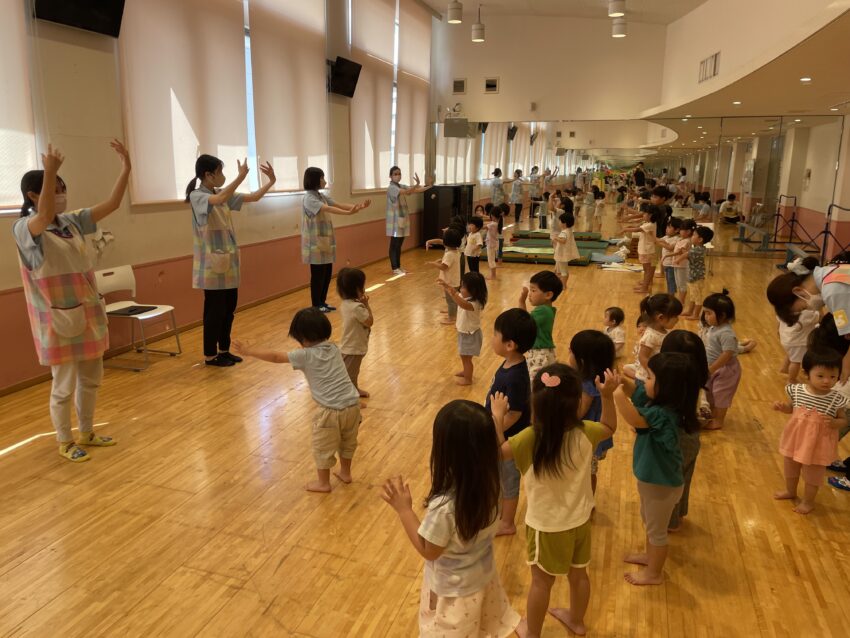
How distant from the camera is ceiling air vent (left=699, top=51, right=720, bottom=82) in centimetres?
927

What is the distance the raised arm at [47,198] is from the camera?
311 cm

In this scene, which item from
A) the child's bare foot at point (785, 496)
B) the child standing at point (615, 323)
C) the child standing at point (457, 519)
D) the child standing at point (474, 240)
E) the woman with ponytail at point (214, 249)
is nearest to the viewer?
the child standing at point (457, 519)

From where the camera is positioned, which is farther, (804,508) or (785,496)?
(785,496)

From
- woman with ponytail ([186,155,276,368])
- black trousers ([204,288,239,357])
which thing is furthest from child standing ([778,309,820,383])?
black trousers ([204,288,239,357])

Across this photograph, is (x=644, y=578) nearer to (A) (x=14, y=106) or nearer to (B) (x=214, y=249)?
(B) (x=214, y=249)

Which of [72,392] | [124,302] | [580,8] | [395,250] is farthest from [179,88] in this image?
[580,8]

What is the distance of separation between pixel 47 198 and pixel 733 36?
8.79 m

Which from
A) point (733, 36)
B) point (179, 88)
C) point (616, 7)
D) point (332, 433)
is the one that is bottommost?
point (332, 433)

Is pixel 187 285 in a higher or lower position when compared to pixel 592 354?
lower

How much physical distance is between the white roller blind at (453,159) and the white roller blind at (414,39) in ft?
4.89

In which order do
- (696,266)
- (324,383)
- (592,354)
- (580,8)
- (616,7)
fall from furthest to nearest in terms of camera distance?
(580,8), (616,7), (696,266), (324,383), (592,354)

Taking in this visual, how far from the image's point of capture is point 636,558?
2754 mm

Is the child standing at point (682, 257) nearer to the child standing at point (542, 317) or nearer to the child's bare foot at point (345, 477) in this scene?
the child standing at point (542, 317)

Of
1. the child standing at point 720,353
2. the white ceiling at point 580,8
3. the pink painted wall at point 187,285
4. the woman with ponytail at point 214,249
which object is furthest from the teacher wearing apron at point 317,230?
the white ceiling at point 580,8
